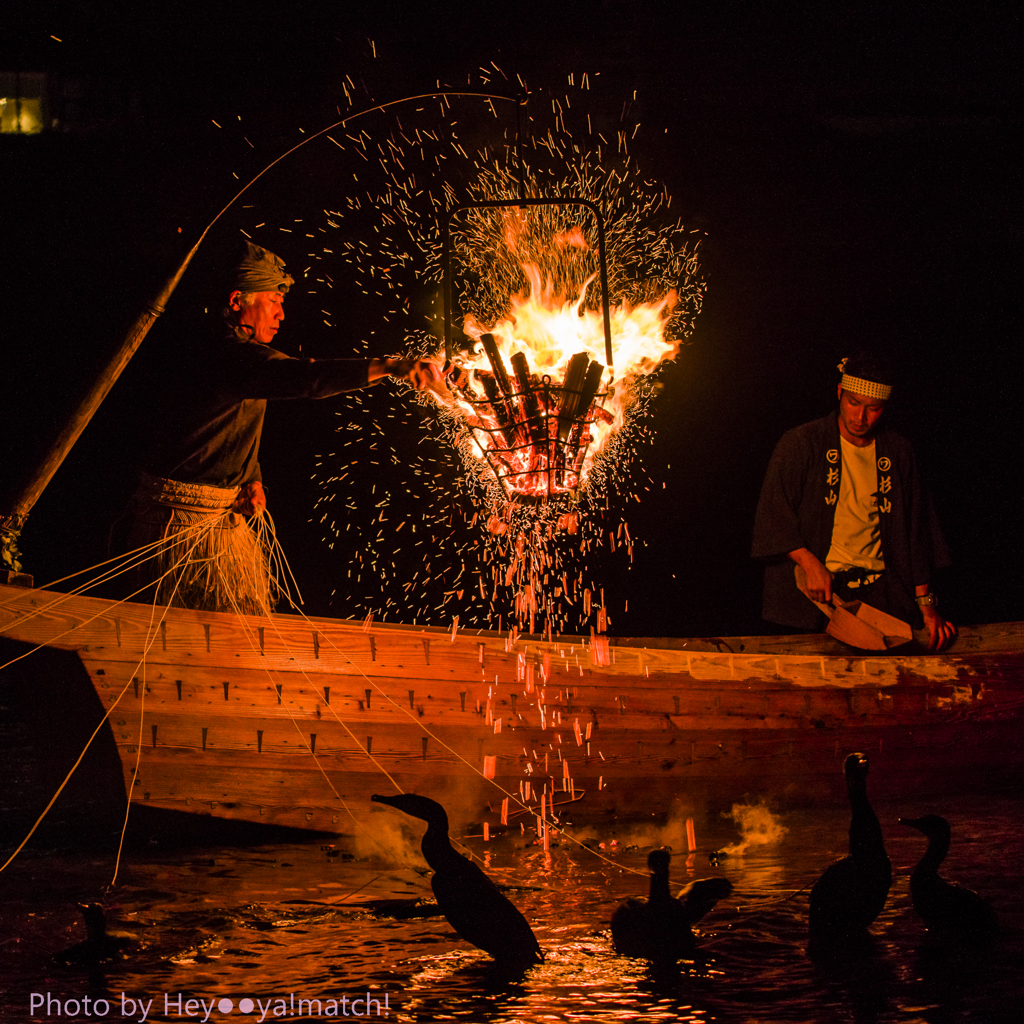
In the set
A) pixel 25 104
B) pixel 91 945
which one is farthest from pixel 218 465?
pixel 25 104

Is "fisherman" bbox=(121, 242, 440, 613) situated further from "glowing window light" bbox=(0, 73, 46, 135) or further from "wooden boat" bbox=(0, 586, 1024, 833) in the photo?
"glowing window light" bbox=(0, 73, 46, 135)

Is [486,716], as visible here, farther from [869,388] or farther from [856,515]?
[869,388]

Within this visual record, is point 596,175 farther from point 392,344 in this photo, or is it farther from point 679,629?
point 679,629

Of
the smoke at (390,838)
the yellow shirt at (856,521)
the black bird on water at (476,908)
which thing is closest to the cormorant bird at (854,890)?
the black bird on water at (476,908)

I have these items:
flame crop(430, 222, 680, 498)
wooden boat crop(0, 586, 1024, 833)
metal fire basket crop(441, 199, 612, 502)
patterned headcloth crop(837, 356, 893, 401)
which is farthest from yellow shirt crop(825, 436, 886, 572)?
metal fire basket crop(441, 199, 612, 502)

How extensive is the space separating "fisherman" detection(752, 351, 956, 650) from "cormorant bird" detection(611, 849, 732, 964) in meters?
2.56

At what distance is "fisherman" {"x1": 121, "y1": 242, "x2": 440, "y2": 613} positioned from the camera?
434cm

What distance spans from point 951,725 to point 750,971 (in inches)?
98.8

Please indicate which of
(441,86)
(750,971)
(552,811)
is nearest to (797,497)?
(552,811)

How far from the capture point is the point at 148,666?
13.6ft

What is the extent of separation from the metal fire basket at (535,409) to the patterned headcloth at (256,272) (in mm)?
963

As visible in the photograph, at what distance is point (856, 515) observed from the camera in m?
5.49

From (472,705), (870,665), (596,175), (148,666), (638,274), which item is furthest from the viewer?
(596,175)

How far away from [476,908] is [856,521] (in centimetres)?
320
